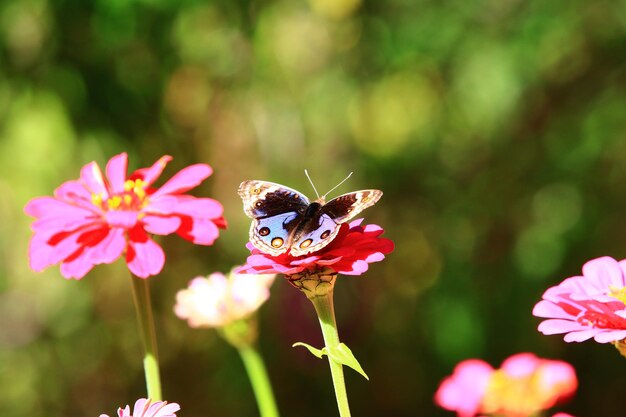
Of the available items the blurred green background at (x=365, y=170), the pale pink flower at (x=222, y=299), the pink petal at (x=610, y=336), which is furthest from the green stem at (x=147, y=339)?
the blurred green background at (x=365, y=170)

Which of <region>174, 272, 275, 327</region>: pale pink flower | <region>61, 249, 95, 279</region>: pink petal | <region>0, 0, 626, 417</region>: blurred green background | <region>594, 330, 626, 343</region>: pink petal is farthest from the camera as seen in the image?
<region>0, 0, 626, 417</region>: blurred green background

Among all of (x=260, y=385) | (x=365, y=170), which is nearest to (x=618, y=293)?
(x=260, y=385)

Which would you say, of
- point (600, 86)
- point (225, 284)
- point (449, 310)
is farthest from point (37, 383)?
point (600, 86)

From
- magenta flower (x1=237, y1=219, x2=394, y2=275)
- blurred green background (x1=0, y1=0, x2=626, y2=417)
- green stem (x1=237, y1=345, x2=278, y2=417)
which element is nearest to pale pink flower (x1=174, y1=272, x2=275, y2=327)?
green stem (x1=237, y1=345, x2=278, y2=417)

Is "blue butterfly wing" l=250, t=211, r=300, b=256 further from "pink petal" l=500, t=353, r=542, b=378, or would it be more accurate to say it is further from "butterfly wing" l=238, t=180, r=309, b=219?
"pink petal" l=500, t=353, r=542, b=378

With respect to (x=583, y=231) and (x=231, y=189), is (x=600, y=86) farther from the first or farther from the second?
(x=231, y=189)

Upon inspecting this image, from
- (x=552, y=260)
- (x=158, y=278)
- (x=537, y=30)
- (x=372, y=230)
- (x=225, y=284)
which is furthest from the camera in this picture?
(x=158, y=278)

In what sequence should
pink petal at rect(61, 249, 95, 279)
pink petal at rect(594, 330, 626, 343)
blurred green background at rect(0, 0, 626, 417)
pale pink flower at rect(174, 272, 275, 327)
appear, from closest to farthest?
pink petal at rect(594, 330, 626, 343) < pink petal at rect(61, 249, 95, 279) < pale pink flower at rect(174, 272, 275, 327) < blurred green background at rect(0, 0, 626, 417)
